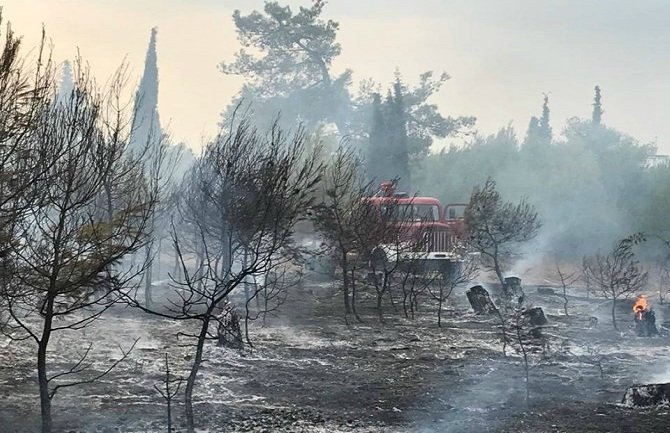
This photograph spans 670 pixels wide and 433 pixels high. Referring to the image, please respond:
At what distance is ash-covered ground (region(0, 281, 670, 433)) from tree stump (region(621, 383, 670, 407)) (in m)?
0.25

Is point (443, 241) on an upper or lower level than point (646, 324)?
upper

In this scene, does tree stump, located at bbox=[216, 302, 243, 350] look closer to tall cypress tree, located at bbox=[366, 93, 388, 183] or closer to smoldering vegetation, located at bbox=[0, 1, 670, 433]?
smoldering vegetation, located at bbox=[0, 1, 670, 433]

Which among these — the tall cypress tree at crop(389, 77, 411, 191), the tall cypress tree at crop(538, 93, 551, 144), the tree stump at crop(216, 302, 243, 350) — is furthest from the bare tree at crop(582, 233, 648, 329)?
the tall cypress tree at crop(538, 93, 551, 144)

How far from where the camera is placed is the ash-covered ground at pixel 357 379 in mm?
8102

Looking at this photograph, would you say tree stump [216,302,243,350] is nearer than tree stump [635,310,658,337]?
Yes

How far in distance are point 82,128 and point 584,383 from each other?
8285 millimetres

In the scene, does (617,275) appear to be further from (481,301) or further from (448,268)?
(448,268)

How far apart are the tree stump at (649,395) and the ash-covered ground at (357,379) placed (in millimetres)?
251

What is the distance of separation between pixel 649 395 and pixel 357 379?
13.9ft

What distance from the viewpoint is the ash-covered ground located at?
8.10 m

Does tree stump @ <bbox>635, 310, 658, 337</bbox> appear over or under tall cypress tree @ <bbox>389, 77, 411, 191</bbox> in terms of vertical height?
under

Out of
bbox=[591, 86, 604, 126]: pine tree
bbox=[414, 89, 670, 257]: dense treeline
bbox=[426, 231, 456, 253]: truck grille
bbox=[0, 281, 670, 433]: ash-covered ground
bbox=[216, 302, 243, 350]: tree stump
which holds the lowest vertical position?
bbox=[0, 281, 670, 433]: ash-covered ground

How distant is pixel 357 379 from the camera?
10.6 m

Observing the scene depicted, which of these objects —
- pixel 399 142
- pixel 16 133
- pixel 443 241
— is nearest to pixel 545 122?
pixel 399 142
